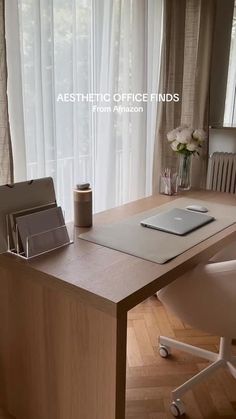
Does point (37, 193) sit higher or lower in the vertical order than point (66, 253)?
higher

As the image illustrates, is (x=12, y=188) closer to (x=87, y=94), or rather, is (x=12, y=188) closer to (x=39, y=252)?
(x=39, y=252)

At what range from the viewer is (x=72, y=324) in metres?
1.17

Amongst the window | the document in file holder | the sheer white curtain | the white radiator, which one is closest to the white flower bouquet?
the sheer white curtain

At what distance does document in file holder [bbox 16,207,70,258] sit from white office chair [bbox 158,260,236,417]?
1.61 ft

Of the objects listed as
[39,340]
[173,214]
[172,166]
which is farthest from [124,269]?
[172,166]

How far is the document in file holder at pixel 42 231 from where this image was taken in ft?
4.14

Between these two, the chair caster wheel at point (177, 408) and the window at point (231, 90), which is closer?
the chair caster wheel at point (177, 408)

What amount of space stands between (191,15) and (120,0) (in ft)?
2.11

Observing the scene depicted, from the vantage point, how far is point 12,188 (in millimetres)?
1298

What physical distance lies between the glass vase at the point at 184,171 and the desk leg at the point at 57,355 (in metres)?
1.23

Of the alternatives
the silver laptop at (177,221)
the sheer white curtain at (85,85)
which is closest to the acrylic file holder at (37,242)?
the silver laptop at (177,221)

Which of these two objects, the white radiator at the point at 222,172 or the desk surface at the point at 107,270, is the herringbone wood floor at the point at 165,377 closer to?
the desk surface at the point at 107,270

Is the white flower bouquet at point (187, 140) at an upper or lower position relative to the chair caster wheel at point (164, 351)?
upper

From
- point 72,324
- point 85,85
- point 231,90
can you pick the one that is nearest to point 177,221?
point 72,324
